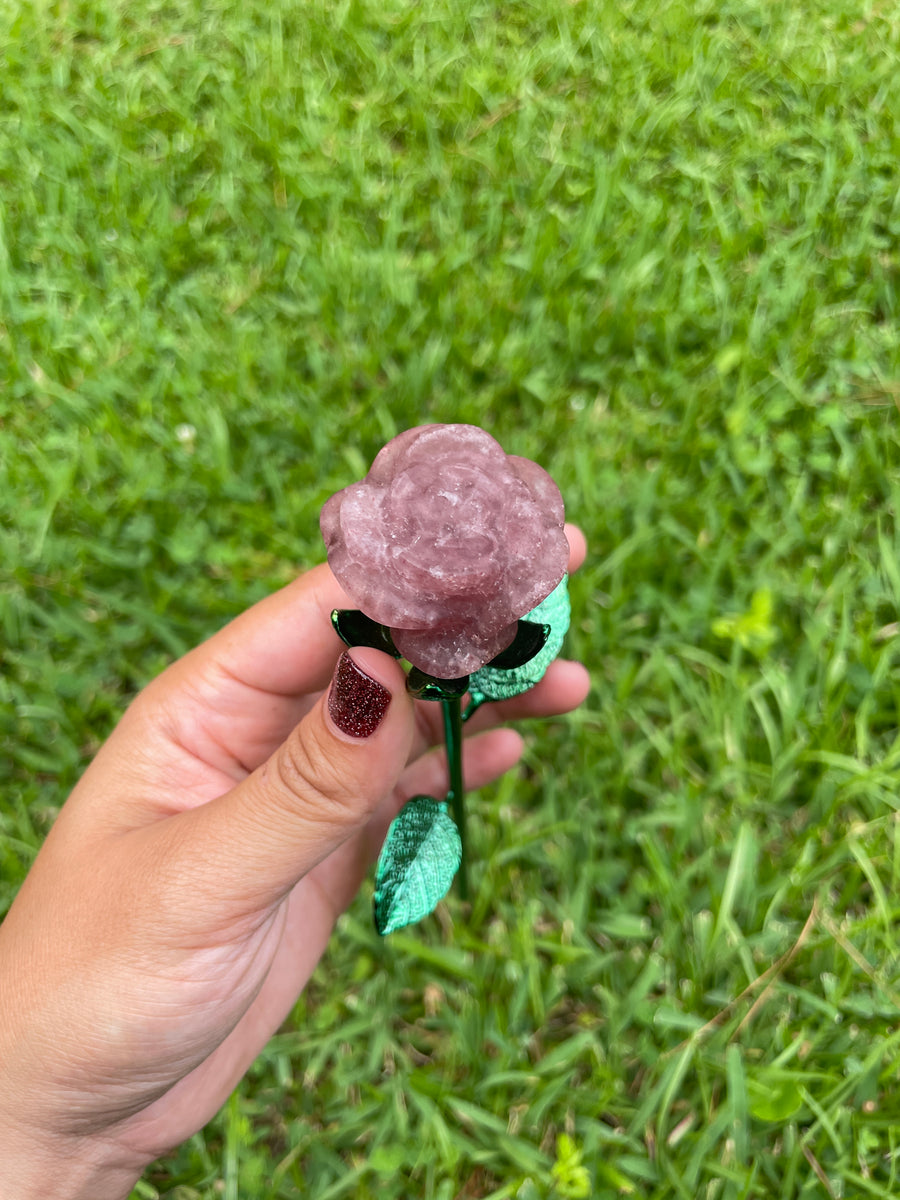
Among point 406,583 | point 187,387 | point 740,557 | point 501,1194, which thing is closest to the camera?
point 406,583

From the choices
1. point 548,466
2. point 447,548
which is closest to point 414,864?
point 447,548

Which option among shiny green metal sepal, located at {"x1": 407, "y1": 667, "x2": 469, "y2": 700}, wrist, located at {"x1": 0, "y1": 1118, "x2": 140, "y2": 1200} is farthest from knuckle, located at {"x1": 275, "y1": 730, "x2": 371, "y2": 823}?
wrist, located at {"x1": 0, "y1": 1118, "x2": 140, "y2": 1200}

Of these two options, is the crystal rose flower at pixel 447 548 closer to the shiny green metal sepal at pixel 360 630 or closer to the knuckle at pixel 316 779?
the shiny green metal sepal at pixel 360 630

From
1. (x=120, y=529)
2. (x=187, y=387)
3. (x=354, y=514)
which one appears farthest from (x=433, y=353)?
(x=354, y=514)

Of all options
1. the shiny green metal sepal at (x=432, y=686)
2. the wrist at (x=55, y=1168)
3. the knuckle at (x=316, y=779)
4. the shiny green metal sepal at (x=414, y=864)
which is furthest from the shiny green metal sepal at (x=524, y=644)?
the wrist at (x=55, y=1168)

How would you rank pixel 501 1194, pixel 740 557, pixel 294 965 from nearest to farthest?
pixel 501 1194, pixel 294 965, pixel 740 557

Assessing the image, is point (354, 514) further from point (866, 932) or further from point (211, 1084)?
point (866, 932)
